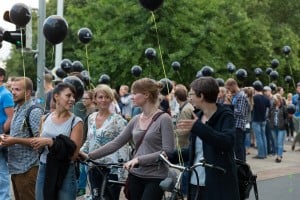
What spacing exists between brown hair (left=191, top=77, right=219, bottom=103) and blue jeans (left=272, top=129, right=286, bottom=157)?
9.77m

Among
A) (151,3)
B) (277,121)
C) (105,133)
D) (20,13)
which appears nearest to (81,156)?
(105,133)

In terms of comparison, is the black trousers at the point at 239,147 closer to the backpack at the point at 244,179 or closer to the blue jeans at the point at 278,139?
the blue jeans at the point at 278,139

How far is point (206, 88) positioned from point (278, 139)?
9948mm

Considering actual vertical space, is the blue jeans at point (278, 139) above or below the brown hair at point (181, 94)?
below

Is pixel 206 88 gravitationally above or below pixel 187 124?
above

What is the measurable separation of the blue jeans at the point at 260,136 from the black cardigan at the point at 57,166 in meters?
9.43

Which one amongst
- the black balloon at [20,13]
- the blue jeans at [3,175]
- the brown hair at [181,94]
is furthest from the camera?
the brown hair at [181,94]

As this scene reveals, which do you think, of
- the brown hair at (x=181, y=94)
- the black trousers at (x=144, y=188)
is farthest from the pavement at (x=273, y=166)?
the black trousers at (x=144, y=188)

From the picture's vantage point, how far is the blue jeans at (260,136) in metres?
13.8

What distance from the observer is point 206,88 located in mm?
4320

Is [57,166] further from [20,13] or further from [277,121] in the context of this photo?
[277,121]

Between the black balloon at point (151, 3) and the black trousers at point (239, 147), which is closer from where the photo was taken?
the black balloon at point (151, 3)

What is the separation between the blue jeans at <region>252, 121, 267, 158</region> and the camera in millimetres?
13840

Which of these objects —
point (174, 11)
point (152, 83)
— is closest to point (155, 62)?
point (174, 11)
